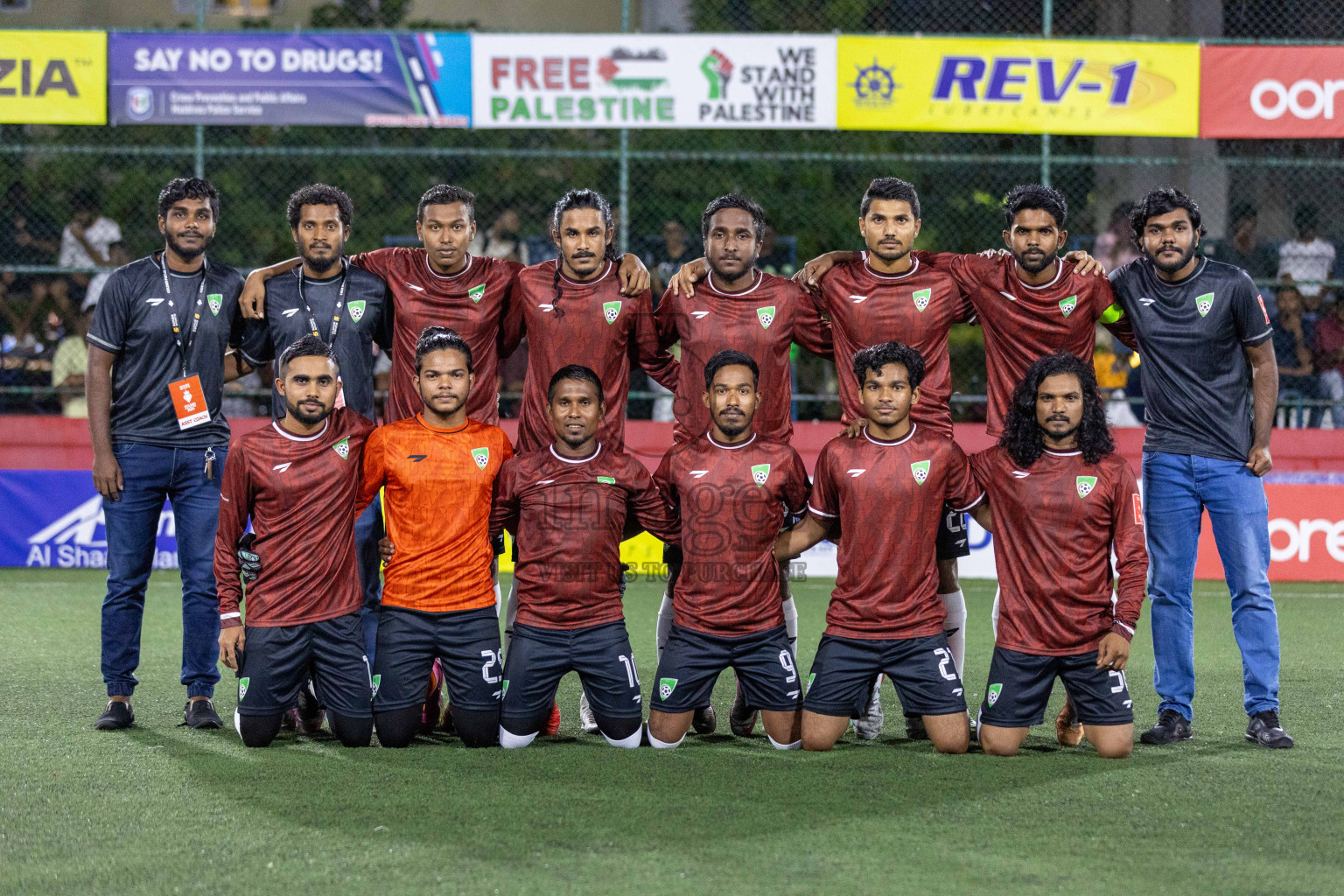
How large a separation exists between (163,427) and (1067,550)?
3748 millimetres

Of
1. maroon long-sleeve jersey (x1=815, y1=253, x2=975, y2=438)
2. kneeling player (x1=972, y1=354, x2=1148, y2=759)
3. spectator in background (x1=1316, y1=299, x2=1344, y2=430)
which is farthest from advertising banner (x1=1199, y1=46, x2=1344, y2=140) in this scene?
kneeling player (x1=972, y1=354, x2=1148, y2=759)

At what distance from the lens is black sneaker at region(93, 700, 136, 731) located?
5.80 metres

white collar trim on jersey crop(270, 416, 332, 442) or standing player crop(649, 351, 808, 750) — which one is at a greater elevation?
white collar trim on jersey crop(270, 416, 332, 442)

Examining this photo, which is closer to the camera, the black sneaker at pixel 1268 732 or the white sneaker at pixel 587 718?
the black sneaker at pixel 1268 732

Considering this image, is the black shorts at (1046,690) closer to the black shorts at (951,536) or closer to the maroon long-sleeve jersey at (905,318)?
the black shorts at (951,536)

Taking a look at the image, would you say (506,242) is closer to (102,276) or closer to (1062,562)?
(102,276)

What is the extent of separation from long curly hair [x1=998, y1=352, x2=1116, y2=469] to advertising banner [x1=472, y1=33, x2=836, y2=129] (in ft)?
20.9

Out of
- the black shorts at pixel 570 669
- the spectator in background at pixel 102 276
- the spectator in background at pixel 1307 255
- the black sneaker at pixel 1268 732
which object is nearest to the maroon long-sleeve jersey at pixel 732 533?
the black shorts at pixel 570 669

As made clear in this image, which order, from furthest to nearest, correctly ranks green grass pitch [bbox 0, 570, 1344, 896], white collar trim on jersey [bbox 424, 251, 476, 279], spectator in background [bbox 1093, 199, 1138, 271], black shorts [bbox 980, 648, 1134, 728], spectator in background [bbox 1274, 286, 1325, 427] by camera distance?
spectator in background [bbox 1093, 199, 1138, 271], spectator in background [bbox 1274, 286, 1325, 427], white collar trim on jersey [bbox 424, 251, 476, 279], black shorts [bbox 980, 648, 1134, 728], green grass pitch [bbox 0, 570, 1344, 896]

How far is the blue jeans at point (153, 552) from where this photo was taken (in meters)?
5.98

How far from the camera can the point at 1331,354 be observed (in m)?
12.1

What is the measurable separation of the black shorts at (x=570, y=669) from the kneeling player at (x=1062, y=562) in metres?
1.39

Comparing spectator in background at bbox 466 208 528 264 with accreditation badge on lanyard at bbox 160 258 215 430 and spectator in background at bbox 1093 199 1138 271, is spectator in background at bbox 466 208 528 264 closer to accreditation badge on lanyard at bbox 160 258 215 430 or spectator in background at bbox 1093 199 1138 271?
spectator in background at bbox 1093 199 1138 271

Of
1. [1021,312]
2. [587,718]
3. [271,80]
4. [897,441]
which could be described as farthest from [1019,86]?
[587,718]
